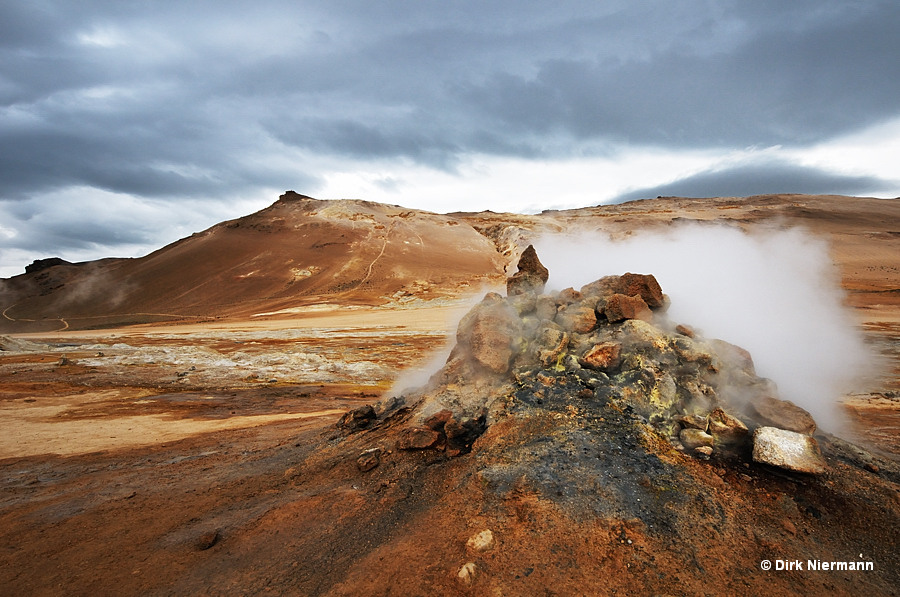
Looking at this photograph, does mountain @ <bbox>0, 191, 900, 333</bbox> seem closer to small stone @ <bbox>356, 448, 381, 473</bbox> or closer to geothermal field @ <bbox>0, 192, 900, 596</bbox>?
geothermal field @ <bbox>0, 192, 900, 596</bbox>

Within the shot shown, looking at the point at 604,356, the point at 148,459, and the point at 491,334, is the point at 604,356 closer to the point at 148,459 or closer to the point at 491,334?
the point at 491,334

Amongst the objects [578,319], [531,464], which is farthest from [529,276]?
[531,464]

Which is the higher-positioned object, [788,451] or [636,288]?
[636,288]

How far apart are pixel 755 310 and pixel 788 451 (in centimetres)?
542

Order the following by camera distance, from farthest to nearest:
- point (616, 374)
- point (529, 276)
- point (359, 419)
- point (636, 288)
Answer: point (529, 276) → point (636, 288) → point (359, 419) → point (616, 374)

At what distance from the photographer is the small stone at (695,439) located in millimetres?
4355

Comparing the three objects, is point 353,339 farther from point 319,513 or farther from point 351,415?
point 319,513

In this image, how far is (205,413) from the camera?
33.6 ft

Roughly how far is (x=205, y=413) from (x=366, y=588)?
29.1 ft

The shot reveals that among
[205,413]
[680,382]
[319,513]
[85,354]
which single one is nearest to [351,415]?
[319,513]

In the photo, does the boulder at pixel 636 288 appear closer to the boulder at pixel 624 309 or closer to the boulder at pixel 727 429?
the boulder at pixel 624 309

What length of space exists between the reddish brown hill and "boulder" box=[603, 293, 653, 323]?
1489 inches

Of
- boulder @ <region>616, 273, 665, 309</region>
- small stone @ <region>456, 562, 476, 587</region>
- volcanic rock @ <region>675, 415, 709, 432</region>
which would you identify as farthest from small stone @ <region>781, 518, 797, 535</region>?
boulder @ <region>616, 273, 665, 309</region>

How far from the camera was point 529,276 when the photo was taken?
26.7ft
